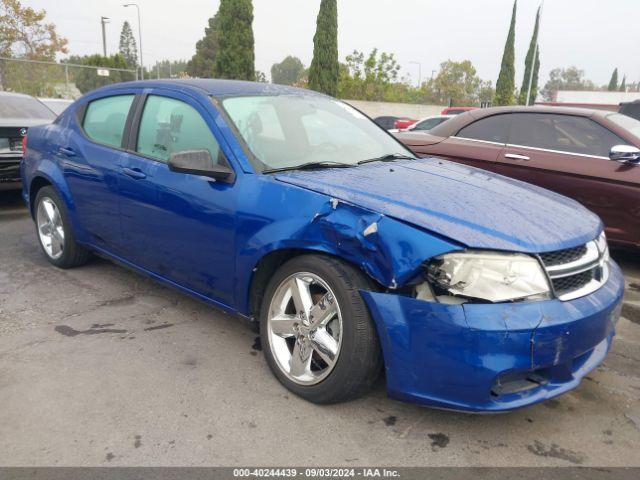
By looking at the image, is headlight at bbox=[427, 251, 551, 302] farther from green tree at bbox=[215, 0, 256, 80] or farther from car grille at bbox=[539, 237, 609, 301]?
green tree at bbox=[215, 0, 256, 80]

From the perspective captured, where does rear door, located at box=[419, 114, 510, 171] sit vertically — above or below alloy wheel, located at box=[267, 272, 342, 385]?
above

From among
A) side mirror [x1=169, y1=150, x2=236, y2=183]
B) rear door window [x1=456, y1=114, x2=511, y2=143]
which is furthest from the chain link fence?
side mirror [x1=169, y1=150, x2=236, y2=183]

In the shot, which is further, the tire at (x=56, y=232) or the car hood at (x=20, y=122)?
the car hood at (x=20, y=122)

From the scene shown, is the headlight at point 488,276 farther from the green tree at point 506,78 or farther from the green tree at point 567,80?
the green tree at point 567,80

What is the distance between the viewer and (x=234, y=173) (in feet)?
9.64

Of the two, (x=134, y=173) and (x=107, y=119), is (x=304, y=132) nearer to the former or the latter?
(x=134, y=173)

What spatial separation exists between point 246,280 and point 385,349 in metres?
0.92

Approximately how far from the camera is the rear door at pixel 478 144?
5.55 meters

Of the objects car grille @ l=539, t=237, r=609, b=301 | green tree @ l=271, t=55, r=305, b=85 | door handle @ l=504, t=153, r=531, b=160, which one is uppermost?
green tree @ l=271, t=55, r=305, b=85

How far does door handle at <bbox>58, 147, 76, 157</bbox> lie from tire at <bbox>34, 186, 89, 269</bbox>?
35cm

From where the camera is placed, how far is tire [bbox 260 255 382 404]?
7.83 ft

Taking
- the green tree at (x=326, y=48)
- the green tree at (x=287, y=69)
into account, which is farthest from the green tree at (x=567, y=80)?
the green tree at (x=326, y=48)

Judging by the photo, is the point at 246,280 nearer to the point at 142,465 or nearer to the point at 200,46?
the point at 142,465

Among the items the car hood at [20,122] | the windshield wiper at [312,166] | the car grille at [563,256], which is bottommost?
the car grille at [563,256]
